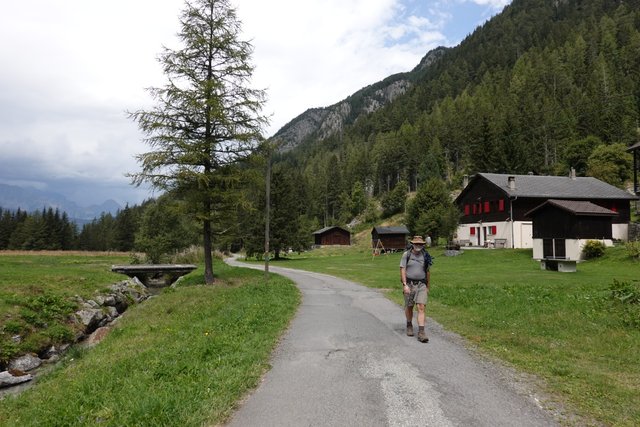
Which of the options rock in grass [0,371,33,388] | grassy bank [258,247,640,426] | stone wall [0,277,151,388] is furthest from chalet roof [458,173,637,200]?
rock in grass [0,371,33,388]

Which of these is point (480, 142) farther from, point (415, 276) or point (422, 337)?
point (422, 337)

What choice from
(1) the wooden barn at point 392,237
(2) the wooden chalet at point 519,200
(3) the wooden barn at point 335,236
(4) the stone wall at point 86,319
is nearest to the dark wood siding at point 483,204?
(2) the wooden chalet at point 519,200

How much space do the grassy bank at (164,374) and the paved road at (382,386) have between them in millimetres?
517

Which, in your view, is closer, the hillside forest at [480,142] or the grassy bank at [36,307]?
the grassy bank at [36,307]

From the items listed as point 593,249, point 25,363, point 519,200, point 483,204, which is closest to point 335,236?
point 483,204

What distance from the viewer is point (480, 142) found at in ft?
317

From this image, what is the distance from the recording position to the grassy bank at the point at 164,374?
5551mm

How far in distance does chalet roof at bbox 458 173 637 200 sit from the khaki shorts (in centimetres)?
4410

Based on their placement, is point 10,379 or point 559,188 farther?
point 559,188

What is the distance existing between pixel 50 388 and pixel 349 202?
11413cm

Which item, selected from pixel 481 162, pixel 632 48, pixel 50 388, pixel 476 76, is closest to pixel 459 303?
pixel 50 388

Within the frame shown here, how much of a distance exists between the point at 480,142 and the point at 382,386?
99.8 meters

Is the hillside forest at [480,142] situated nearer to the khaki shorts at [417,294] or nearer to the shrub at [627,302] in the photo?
the shrub at [627,302]

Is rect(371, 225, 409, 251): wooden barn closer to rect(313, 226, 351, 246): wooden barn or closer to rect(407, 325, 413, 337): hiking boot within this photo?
rect(313, 226, 351, 246): wooden barn
